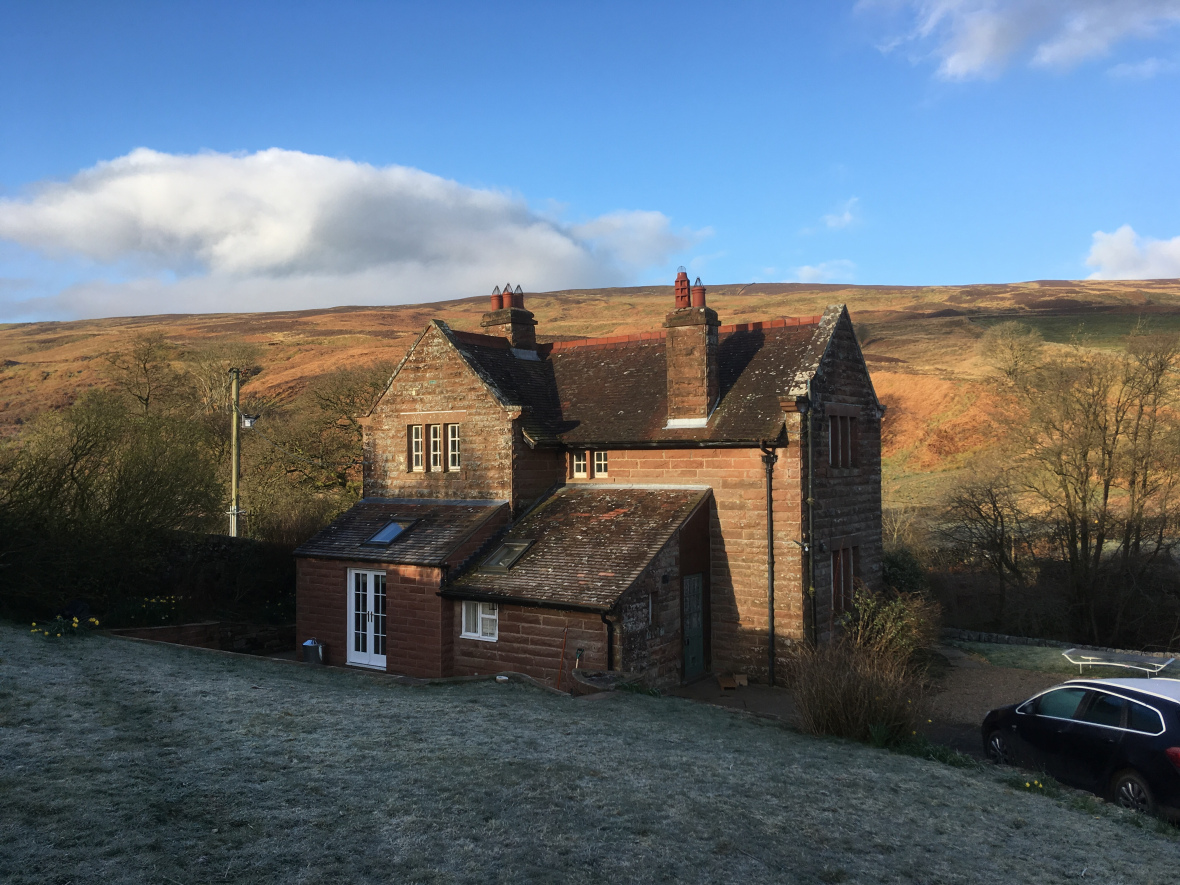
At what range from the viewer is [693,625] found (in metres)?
18.0

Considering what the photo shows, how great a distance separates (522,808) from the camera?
7.03 metres

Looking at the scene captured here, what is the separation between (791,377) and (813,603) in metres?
4.95

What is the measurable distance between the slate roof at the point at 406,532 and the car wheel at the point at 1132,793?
12.4 metres

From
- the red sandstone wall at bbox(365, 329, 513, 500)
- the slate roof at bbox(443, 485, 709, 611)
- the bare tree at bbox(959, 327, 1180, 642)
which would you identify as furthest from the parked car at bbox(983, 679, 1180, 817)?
the bare tree at bbox(959, 327, 1180, 642)

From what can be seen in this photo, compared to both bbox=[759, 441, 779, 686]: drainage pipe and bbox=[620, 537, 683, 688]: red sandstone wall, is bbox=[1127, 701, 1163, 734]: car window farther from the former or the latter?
bbox=[759, 441, 779, 686]: drainage pipe

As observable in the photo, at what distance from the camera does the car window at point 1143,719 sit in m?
9.34

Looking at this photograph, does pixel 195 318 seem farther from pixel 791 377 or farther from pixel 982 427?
pixel 791 377

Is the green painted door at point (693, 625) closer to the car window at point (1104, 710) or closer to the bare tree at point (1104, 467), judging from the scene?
the car window at point (1104, 710)

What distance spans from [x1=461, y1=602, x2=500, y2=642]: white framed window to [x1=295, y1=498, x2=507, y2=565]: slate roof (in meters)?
1.21

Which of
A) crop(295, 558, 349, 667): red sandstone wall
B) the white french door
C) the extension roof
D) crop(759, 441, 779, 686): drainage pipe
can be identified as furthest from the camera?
crop(295, 558, 349, 667): red sandstone wall

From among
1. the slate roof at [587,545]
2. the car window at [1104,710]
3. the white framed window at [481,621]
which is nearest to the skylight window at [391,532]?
the slate roof at [587,545]

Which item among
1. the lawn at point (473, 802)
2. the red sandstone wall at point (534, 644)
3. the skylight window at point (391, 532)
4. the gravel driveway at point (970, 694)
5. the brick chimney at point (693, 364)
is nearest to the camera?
the lawn at point (473, 802)

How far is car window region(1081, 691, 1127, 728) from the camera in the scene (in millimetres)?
9867

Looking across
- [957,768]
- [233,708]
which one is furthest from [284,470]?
[957,768]
